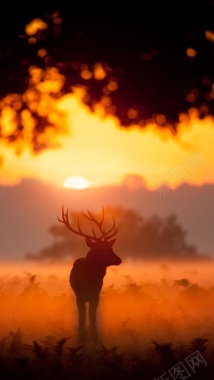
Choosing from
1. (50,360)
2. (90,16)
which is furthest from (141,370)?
(90,16)

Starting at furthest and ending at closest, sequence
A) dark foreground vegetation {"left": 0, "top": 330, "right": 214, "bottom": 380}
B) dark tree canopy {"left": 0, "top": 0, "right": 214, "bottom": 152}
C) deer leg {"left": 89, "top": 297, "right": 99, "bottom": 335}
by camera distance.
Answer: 1. deer leg {"left": 89, "top": 297, "right": 99, "bottom": 335}
2. dark tree canopy {"left": 0, "top": 0, "right": 214, "bottom": 152}
3. dark foreground vegetation {"left": 0, "top": 330, "right": 214, "bottom": 380}

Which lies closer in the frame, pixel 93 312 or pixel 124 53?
pixel 124 53

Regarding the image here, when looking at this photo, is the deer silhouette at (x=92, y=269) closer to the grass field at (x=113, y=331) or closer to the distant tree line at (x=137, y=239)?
the grass field at (x=113, y=331)

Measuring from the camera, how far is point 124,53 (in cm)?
1360

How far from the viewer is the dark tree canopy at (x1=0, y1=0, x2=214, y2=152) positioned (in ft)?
44.6

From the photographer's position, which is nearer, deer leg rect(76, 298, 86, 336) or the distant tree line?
deer leg rect(76, 298, 86, 336)

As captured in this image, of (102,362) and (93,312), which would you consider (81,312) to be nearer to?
(93,312)

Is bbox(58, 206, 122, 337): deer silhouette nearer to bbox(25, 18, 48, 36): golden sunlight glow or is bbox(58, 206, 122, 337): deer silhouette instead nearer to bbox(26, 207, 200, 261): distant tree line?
bbox(25, 18, 48, 36): golden sunlight glow

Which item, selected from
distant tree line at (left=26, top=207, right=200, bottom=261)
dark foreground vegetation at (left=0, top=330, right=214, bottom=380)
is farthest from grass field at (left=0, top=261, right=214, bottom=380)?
distant tree line at (left=26, top=207, right=200, bottom=261)

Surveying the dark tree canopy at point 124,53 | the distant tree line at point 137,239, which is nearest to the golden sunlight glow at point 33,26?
the dark tree canopy at point 124,53

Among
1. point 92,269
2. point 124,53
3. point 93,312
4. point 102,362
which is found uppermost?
point 124,53

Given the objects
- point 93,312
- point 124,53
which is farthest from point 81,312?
point 124,53

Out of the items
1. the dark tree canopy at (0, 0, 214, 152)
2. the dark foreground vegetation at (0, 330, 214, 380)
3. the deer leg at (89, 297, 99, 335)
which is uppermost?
the dark tree canopy at (0, 0, 214, 152)

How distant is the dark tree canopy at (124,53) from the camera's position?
13.6 meters
